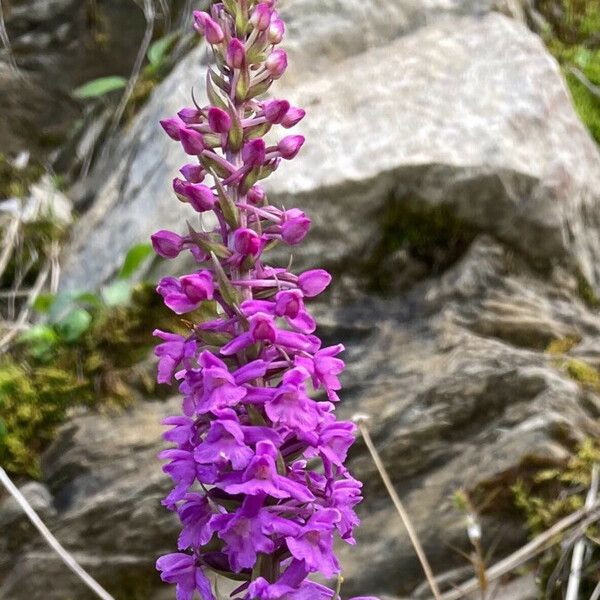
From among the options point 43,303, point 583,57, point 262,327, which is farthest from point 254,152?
point 583,57

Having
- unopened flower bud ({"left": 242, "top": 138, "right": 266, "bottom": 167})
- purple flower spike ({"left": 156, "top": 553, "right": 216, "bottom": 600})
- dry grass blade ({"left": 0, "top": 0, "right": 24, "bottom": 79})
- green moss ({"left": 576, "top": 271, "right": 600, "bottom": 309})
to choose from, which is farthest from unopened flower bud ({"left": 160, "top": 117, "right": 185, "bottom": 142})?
dry grass blade ({"left": 0, "top": 0, "right": 24, "bottom": 79})

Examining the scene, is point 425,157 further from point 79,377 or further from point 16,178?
point 16,178

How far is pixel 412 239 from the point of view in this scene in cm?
343

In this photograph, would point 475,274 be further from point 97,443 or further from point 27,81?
point 27,81

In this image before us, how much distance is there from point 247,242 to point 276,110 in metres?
0.30

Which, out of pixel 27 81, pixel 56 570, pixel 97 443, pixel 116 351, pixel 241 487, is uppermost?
pixel 241 487

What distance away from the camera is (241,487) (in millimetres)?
1403

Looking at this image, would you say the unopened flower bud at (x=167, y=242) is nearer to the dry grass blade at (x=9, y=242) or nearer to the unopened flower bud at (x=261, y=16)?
the unopened flower bud at (x=261, y=16)

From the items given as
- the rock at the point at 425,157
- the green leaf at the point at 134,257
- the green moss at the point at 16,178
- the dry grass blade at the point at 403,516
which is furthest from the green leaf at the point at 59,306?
the green moss at the point at 16,178

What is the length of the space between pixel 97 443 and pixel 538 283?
1.93m

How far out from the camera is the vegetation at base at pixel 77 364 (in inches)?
126

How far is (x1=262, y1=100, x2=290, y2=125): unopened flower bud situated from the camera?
166 cm

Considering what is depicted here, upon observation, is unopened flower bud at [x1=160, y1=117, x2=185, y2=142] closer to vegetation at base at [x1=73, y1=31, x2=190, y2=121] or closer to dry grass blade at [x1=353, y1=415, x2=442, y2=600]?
dry grass blade at [x1=353, y1=415, x2=442, y2=600]

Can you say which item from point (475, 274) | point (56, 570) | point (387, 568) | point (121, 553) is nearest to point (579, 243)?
point (475, 274)
